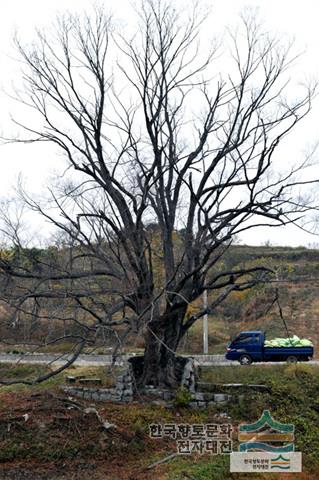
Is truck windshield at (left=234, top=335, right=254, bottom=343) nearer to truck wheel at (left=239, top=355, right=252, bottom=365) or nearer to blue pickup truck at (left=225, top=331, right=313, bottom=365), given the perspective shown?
blue pickup truck at (left=225, top=331, right=313, bottom=365)

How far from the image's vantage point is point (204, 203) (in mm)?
12258

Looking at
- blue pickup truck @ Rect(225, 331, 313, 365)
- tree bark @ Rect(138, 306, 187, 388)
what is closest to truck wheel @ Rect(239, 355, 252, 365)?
blue pickup truck @ Rect(225, 331, 313, 365)

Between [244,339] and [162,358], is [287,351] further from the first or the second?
[162,358]

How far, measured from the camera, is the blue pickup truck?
15.8 metres

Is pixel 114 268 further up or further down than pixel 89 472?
further up

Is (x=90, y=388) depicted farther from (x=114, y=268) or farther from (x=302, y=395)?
(x=302, y=395)

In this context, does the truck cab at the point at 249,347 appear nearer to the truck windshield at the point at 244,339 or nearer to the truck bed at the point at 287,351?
the truck windshield at the point at 244,339

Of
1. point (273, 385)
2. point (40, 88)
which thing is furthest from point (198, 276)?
point (40, 88)

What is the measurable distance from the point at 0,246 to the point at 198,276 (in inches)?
510

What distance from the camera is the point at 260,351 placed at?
1584 centimetres

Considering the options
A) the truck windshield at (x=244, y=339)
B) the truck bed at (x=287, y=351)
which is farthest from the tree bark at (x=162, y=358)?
the truck bed at (x=287, y=351)

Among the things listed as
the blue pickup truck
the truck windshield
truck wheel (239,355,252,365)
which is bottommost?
truck wheel (239,355,252,365)

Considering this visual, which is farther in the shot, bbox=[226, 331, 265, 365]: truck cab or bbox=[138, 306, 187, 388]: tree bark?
bbox=[226, 331, 265, 365]: truck cab

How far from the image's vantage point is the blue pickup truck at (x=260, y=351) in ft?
51.9
